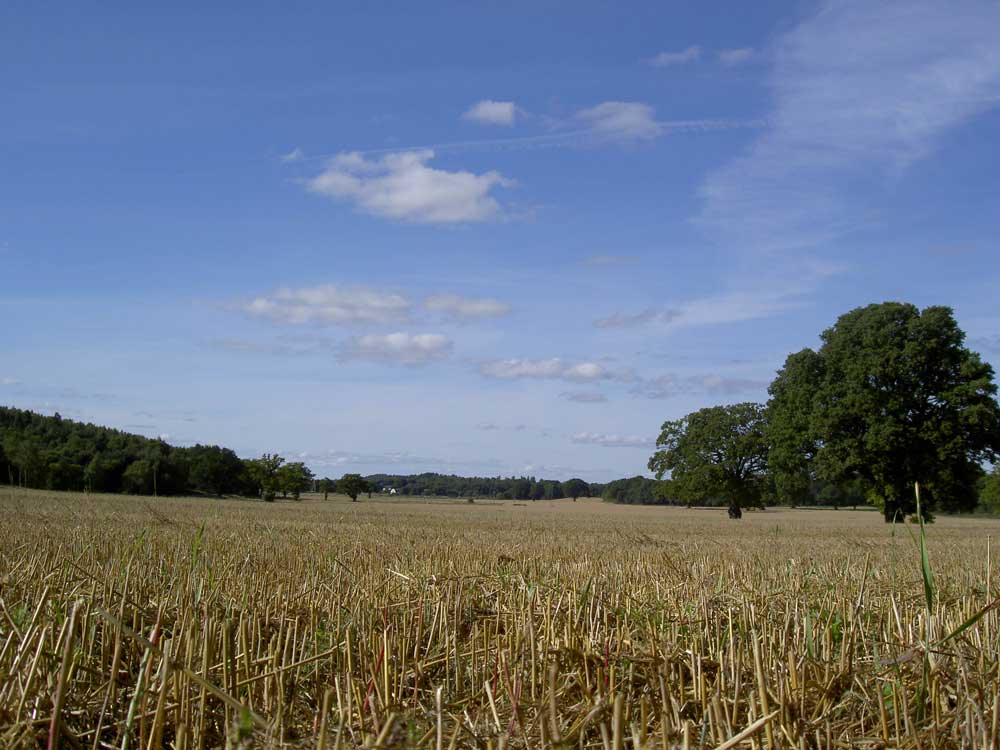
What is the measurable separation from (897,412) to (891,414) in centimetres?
42

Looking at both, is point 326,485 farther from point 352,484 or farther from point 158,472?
point 158,472

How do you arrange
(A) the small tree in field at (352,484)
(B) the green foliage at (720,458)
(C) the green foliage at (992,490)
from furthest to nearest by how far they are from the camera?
(A) the small tree in field at (352,484)
(C) the green foliage at (992,490)
(B) the green foliage at (720,458)

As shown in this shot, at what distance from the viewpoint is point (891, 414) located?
38281 millimetres

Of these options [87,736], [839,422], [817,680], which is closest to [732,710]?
[817,680]

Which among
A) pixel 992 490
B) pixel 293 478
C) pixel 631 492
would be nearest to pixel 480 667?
pixel 992 490

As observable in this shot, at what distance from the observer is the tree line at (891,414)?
123 ft

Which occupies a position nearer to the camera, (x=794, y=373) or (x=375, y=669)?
(x=375, y=669)

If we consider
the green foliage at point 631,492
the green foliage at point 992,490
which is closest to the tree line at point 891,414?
the green foliage at point 992,490

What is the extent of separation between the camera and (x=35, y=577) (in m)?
6.44

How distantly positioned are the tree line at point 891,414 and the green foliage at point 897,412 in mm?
46

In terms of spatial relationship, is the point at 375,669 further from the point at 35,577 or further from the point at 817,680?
the point at 35,577

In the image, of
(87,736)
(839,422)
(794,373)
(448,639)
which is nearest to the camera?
(87,736)

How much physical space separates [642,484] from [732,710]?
412 ft

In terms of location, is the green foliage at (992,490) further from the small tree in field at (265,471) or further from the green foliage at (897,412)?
the small tree in field at (265,471)
